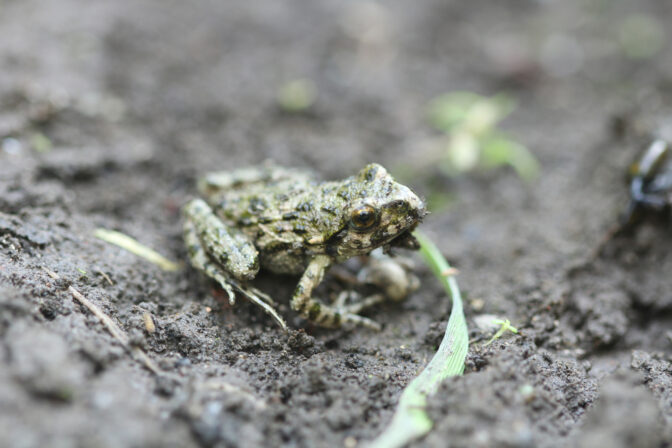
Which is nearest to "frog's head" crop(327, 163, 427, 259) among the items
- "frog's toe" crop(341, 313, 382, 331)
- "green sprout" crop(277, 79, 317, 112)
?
"frog's toe" crop(341, 313, 382, 331)

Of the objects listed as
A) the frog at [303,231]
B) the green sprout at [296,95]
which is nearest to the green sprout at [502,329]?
the frog at [303,231]

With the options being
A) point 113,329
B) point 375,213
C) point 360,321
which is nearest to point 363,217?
point 375,213

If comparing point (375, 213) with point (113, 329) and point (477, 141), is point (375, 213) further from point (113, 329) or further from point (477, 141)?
point (477, 141)

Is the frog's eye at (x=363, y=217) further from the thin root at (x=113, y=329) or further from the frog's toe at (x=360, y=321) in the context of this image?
the thin root at (x=113, y=329)

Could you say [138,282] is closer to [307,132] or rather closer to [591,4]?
[307,132]

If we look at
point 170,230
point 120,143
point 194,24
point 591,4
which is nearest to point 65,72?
point 120,143

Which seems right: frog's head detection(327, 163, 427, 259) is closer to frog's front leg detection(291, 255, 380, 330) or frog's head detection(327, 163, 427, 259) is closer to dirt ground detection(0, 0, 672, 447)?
frog's front leg detection(291, 255, 380, 330)
